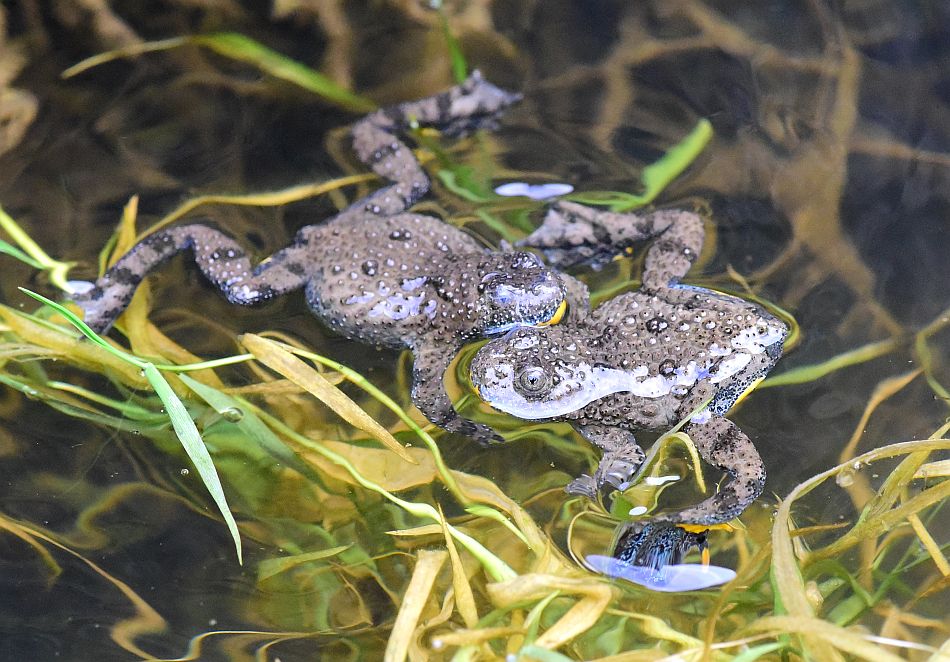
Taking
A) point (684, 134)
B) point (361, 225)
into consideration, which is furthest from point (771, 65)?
point (361, 225)

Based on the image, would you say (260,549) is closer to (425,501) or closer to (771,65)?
(425,501)

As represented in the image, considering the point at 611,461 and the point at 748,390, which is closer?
the point at 611,461

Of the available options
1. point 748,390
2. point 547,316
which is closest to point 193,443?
point 547,316

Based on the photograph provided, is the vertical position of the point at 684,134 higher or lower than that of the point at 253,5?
lower

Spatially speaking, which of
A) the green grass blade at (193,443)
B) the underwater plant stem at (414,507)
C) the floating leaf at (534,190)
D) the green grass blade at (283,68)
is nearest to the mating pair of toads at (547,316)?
the floating leaf at (534,190)

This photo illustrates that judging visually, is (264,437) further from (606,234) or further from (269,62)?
(269,62)

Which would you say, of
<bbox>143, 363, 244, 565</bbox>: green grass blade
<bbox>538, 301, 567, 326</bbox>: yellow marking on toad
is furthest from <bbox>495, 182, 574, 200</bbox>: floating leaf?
<bbox>143, 363, 244, 565</bbox>: green grass blade

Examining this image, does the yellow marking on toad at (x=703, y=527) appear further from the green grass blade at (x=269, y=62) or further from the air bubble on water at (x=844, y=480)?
the green grass blade at (x=269, y=62)
